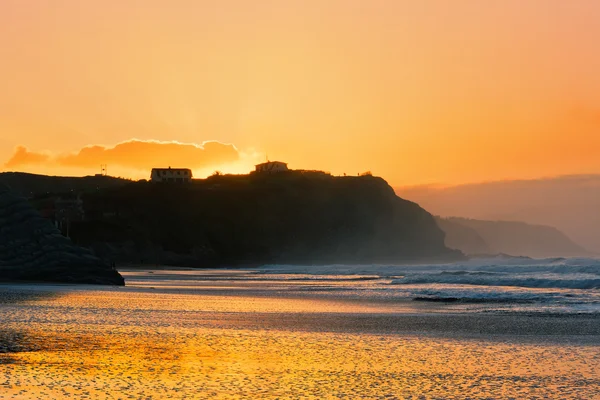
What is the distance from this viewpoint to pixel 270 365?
18141 millimetres

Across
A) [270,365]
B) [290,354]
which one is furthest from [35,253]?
[270,365]

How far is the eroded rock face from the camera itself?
185 feet

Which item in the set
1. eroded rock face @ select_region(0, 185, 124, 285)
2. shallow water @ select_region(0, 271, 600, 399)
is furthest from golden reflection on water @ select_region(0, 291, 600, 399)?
eroded rock face @ select_region(0, 185, 124, 285)

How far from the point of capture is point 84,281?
5809cm

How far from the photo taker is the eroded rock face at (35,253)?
2223 inches

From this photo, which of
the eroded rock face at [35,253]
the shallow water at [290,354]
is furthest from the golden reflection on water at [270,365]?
the eroded rock face at [35,253]

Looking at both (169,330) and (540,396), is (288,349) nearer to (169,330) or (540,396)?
(169,330)

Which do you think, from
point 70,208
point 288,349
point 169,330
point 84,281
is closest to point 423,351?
point 288,349

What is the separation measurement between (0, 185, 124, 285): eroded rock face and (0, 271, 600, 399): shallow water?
22783mm

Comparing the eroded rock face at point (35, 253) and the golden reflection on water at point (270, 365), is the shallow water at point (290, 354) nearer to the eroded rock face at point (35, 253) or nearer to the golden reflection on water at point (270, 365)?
the golden reflection on water at point (270, 365)

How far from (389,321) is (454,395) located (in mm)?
15660

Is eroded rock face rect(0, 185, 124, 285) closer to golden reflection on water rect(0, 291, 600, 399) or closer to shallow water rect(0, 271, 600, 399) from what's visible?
shallow water rect(0, 271, 600, 399)

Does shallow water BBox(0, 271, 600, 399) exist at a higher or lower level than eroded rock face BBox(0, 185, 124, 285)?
lower

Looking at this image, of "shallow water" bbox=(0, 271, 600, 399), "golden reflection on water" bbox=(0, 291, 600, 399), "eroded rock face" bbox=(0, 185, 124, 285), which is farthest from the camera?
"eroded rock face" bbox=(0, 185, 124, 285)
